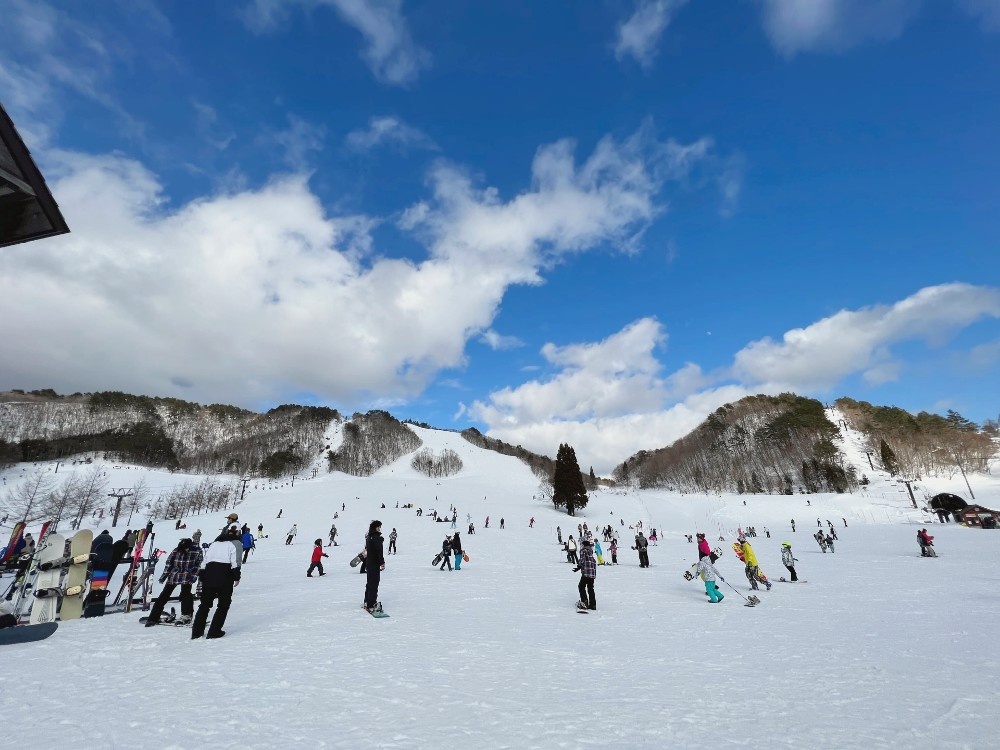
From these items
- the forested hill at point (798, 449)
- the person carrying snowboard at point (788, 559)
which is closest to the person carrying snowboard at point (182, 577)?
the person carrying snowboard at point (788, 559)

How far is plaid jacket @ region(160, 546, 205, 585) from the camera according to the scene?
340 inches

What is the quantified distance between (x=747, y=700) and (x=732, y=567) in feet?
59.2

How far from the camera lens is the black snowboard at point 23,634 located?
21.9 feet

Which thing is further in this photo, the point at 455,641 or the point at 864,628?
the point at 864,628

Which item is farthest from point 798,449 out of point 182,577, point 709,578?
point 182,577

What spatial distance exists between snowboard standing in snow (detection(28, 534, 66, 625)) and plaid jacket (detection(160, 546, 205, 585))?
172 cm

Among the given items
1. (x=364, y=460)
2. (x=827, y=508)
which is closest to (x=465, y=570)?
(x=827, y=508)

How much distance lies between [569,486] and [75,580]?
6072 centimetres

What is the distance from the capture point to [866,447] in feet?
329

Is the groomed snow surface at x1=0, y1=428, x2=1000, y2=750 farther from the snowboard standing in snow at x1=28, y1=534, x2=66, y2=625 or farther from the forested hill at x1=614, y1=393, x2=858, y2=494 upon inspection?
the forested hill at x1=614, y1=393, x2=858, y2=494

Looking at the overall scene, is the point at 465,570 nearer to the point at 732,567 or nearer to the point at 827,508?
the point at 732,567

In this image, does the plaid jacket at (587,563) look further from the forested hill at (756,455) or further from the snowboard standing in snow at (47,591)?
the forested hill at (756,455)

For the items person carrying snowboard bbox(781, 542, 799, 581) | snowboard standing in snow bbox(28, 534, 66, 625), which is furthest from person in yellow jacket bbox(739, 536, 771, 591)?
snowboard standing in snow bbox(28, 534, 66, 625)

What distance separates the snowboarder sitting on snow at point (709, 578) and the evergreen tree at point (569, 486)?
5305 centimetres
